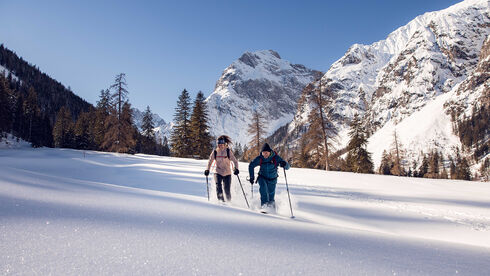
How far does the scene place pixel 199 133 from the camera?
32.8 m

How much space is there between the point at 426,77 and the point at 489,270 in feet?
816

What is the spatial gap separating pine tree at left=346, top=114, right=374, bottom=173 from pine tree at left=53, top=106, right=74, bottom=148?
5953 centimetres

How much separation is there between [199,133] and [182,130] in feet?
12.2

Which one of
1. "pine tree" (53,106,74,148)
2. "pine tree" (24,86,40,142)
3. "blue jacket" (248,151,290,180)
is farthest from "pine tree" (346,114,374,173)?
"pine tree" (24,86,40,142)

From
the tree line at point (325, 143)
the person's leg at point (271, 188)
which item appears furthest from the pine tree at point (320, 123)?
the person's leg at point (271, 188)

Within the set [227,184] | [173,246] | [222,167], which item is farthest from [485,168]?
[173,246]

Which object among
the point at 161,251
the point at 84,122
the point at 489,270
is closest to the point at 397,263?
the point at 489,270

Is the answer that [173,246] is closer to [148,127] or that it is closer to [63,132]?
[148,127]

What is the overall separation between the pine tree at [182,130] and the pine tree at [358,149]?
2448 centimetres

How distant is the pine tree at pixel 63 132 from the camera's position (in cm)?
5335

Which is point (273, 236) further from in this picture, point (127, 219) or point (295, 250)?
point (127, 219)

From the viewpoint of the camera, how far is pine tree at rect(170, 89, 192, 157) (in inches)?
1326

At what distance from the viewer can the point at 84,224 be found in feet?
6.88

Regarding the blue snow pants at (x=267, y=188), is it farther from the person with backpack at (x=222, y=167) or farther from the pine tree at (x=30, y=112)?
the pine tree at (x=30, y=112)
